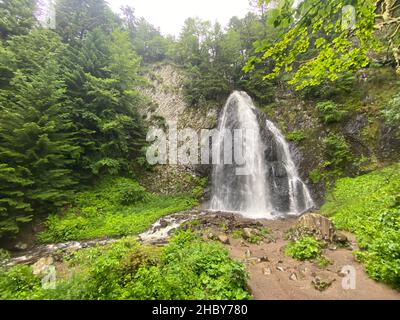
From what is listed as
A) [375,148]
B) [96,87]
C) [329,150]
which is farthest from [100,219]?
[375,148]

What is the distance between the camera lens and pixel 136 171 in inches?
562

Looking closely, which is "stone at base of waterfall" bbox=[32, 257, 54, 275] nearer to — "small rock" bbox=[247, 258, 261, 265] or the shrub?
"small rock" bbox=[247, 258, 261, 265]

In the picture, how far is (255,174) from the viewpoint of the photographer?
13.4m

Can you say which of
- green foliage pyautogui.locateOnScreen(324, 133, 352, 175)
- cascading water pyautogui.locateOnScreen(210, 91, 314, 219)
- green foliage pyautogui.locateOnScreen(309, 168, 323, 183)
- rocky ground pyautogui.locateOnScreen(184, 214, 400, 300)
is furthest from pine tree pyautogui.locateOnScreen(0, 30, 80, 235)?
green foliage pyautogui.locateOnScreen(324, 133, 352, 175)

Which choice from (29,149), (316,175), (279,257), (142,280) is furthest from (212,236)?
(316,175)

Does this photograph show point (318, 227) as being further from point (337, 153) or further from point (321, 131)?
point (321, 131)

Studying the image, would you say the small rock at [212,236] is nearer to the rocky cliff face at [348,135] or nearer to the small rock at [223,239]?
the small rock at [223,239]

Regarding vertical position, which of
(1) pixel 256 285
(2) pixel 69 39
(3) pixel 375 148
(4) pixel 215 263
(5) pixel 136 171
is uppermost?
(2) pixel 69 39

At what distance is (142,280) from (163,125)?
1482 cm

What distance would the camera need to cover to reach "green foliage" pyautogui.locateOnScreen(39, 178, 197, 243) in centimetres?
866

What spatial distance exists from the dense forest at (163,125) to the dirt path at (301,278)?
0.18 meters

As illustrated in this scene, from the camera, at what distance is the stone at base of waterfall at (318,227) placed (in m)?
5.83
